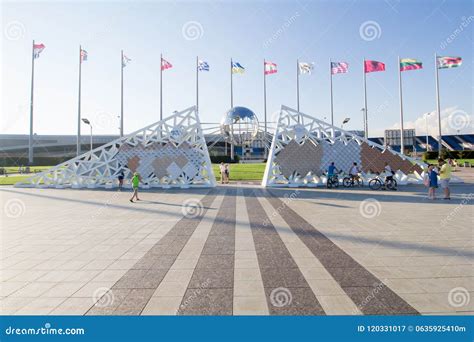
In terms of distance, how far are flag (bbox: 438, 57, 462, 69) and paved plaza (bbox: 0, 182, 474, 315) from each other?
27213 mm

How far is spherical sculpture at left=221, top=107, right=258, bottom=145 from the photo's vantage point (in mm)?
45375

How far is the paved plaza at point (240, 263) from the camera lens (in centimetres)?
414

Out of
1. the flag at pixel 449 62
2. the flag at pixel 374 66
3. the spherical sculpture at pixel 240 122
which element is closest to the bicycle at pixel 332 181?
the flag at pixel 374 66

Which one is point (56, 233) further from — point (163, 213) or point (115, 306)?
point (115, 306)

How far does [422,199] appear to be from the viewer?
14.1 meters

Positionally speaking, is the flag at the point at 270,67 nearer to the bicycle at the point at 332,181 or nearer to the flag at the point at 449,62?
the flag at the point at 449,62

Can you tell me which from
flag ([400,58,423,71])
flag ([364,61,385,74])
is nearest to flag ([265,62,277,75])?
flag ([364,61,385,74])

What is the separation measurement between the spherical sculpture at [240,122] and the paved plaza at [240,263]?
35752 mm

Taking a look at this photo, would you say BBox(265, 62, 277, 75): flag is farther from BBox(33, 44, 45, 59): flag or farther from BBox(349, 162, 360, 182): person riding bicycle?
BBox(33, 44, 45, 59): flag

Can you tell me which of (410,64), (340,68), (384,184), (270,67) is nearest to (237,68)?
(270,67)

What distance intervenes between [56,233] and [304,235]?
702 cm

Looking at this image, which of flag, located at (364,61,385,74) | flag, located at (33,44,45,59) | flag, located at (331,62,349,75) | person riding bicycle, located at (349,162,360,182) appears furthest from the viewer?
flag, located at (331,62,349,75)

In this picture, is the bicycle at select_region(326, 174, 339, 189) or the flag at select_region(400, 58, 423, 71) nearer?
the bicycle at select_region(326, 174, 339, 189)

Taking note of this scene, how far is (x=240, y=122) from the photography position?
45562mm
